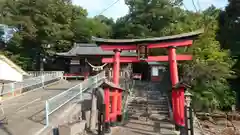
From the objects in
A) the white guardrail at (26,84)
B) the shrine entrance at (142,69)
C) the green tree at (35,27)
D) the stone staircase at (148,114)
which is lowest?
the stone staircase at (148,114)

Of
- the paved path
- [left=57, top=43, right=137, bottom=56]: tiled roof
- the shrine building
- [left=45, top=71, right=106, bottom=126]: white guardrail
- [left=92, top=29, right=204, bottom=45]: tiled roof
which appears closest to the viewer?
the paved path

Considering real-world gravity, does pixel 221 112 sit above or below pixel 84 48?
below

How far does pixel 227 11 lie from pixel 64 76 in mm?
28402

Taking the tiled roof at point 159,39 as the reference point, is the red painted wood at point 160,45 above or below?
below

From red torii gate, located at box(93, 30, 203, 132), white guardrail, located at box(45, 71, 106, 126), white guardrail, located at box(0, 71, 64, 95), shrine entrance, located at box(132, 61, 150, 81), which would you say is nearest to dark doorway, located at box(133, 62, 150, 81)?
shrine entrance, located at box(132, 61, 150, 81)

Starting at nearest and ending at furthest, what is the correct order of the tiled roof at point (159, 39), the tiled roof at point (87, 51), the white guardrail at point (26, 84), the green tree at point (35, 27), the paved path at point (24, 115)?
the paved path at point (24, 115)
the tiled roof at point (159, 39)
the white guardrail at point (26, 84)
the tiled roof at point (87, 51)
the green tree at point (35, 27)

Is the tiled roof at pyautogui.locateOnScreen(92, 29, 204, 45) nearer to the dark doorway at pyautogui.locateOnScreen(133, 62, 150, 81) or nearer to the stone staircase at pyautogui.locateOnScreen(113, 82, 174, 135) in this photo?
the stone staircase at pyautogui.locateOnScreen(113, 82, 174, 135)

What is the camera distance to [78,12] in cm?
4628

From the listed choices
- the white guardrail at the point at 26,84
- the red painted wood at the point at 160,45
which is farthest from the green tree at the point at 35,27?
the red painted wood at the point at 160,45

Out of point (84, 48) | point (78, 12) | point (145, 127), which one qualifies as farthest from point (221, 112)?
point (78, 12)

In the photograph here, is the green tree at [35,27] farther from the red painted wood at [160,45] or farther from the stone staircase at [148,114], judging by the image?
the red painted wood at [160,45]

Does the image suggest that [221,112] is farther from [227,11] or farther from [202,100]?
[227,11]

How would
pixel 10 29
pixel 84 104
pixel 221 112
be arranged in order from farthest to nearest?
pixel 10 29
pixel 221 112
pixel 84 104

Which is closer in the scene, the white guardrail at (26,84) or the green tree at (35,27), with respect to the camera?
the white guardrail at (26,84)
